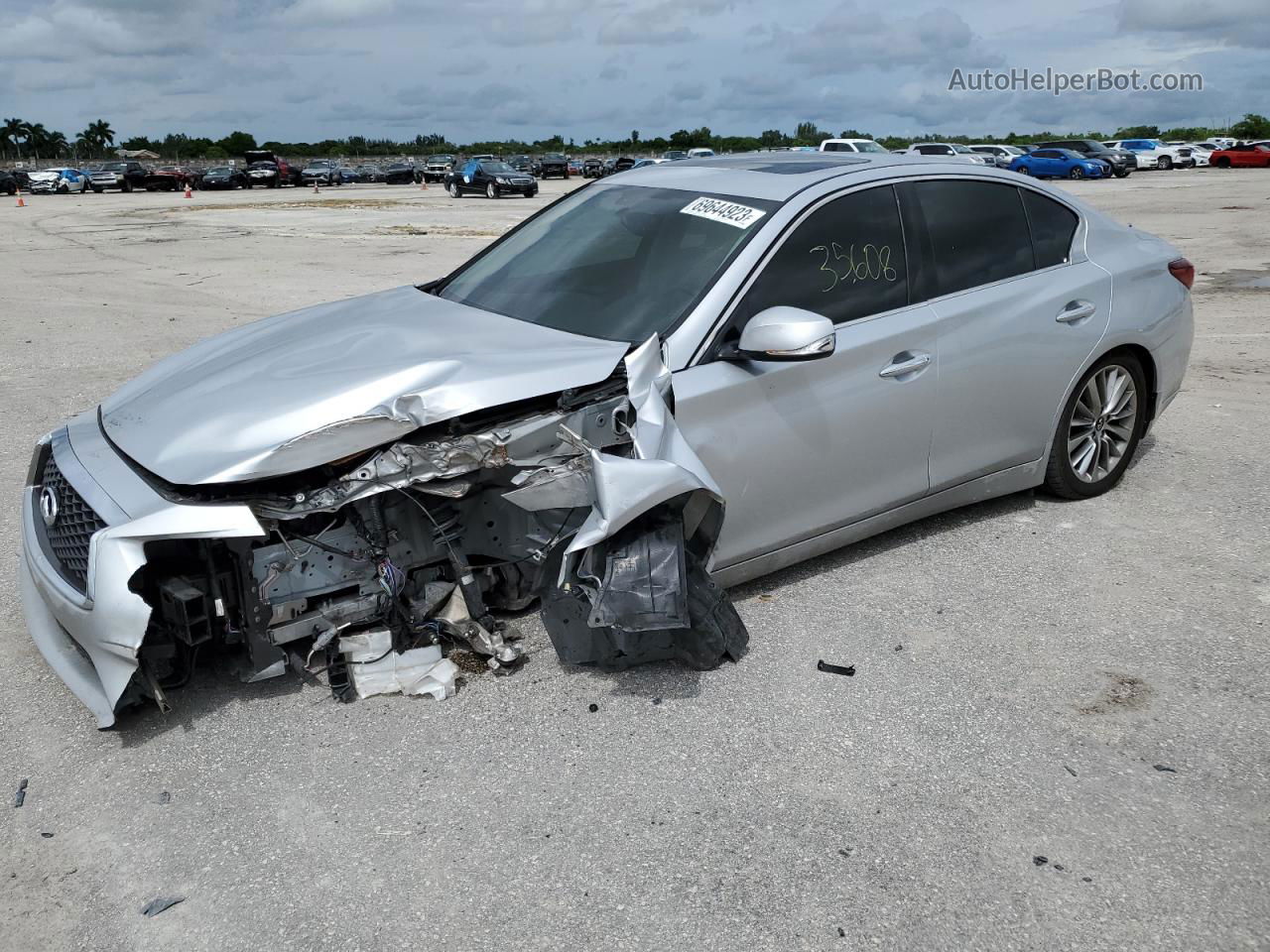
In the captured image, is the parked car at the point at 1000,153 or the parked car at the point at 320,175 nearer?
the parked car at the point at 1000,153

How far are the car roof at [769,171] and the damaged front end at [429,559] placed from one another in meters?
1.10

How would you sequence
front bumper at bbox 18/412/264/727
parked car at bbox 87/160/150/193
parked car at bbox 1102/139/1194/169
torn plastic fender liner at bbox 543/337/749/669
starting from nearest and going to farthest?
1. front bumper at bbox 18/412/264/727
2. torn plastic fender liner at bbox 543/337/749/669
3. parked car at bbox 1102/139/1194/169
4. parked car at bbox 87/160/150/193

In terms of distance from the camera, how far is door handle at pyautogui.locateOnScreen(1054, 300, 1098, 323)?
15.8 ft

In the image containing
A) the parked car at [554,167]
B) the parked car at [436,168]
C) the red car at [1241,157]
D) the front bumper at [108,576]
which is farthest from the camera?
the parked car at [554,167]

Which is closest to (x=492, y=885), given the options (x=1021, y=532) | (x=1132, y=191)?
(x=1021, y=532)

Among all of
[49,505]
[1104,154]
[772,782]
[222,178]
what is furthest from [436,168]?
[772,782]

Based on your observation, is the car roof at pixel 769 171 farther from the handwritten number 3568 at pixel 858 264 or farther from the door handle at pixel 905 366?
the door handle at pixel 905 366

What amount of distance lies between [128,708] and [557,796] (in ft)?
4.98

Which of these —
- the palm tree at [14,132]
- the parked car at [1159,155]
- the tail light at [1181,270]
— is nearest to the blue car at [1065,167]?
the parked car at [1159,155]

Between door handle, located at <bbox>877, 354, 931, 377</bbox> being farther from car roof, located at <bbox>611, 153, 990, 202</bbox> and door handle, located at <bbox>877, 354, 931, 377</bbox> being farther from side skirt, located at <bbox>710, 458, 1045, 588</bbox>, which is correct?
car roof, located at <bbox>611, 153, 990, 202</bbox>

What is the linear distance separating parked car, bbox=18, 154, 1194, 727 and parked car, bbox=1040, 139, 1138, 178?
4510 centimetres

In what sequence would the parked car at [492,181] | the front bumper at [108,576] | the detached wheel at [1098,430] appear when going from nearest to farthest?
1. the front bumper at [108,576]
2. the detached wheel at [1098,430]
3. the parked car at [492,181]

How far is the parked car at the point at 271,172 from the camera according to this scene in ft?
182

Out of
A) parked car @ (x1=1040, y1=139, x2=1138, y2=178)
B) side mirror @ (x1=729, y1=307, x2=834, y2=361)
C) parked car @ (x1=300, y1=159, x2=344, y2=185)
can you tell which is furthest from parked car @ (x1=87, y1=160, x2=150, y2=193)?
side mirror @ (x1=729, y1=307, x2=834, y2=361)
